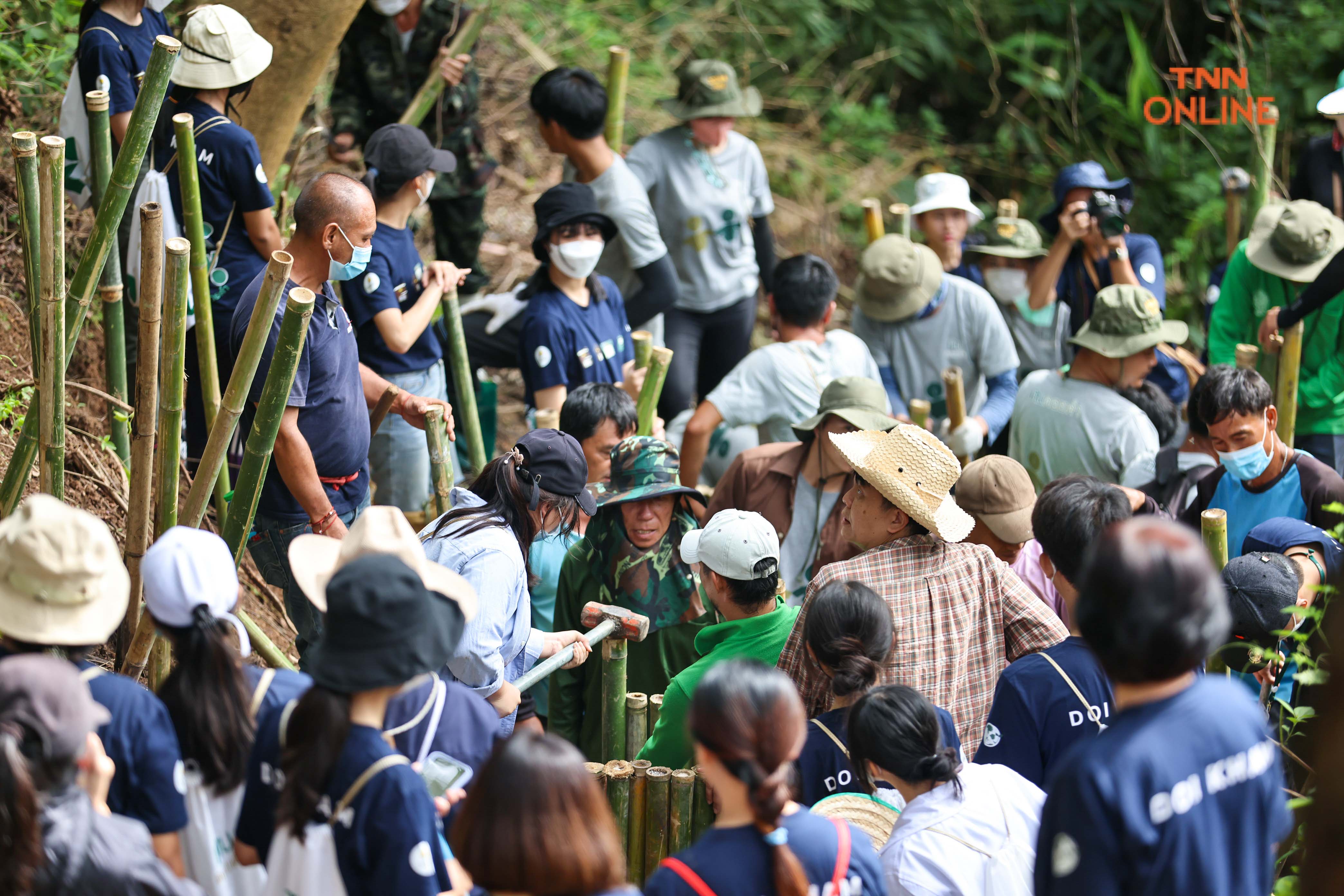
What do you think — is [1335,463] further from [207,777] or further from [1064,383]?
[207,777]

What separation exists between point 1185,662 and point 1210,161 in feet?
31.0

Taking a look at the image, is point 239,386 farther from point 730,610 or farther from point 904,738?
point 904,738

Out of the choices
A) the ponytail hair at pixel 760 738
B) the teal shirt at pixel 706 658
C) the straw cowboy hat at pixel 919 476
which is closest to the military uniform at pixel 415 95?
the straw cowboy hat at pixel 919 476

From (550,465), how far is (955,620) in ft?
3.78

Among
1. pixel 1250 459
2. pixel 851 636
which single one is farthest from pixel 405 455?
pixel 1250 459

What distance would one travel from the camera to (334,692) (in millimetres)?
2254

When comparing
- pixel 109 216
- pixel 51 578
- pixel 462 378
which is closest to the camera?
pixel 51 578

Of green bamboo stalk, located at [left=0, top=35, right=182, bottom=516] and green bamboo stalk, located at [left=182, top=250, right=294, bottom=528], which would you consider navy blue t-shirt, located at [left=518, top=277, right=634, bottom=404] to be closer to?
green bamboo stalk, located at [left=0, top=35, right=182, bottom=516]

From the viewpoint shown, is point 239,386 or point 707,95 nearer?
point 239,386

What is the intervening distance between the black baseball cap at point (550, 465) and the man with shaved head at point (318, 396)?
2.39 feet

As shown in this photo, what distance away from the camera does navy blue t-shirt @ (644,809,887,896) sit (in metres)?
2.13

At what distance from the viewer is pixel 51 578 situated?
2277 millimetres

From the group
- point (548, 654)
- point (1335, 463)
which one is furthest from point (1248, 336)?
point (548, 654)

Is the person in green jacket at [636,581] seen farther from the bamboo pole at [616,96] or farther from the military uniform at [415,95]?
the bamboo pole at [616,96]
